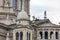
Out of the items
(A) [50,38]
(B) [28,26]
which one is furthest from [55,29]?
(B) [28,26]

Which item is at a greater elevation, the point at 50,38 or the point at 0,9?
the point at 0,9

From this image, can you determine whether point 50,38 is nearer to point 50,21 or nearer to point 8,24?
point 50,21

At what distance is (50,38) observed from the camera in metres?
66.9

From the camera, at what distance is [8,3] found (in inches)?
2719

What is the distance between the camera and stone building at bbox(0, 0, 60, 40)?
62500 mm

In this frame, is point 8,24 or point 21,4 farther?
point 21,4

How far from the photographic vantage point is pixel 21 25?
62.1 m

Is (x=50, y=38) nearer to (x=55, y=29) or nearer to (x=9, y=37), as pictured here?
(x=55, y=29)

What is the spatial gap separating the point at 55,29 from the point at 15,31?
7.31m

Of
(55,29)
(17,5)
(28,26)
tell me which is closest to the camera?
(28,26)

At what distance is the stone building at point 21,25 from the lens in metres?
62.5

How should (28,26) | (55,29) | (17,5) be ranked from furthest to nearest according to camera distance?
(17,5) → (55,29) → (28,26)

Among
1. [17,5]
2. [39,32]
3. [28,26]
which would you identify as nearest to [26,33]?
[28,26]

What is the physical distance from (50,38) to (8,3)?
28.7ft
